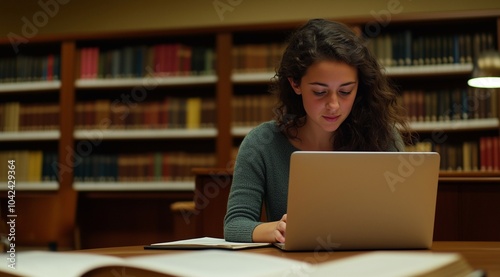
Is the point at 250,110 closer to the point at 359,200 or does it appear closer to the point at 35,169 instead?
the point at 35,169

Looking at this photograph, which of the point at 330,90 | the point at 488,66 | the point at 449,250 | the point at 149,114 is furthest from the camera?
the point at 149,114

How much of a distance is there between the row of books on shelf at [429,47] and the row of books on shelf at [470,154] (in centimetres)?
52

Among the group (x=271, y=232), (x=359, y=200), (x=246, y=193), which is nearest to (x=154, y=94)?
(x=246, y=193)

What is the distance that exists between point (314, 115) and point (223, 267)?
1.05 meters

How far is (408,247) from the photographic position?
1184 mm

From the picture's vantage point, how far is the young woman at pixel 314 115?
1617mm

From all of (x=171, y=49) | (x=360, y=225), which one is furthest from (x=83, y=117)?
(x=360, y=225)

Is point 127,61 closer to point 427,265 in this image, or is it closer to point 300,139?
point 300,139

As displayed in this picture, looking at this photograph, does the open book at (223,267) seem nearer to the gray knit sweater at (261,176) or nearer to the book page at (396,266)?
the book page at (396,266)

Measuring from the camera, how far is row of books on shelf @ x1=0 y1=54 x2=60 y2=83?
170 inches

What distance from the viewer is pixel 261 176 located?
172cm

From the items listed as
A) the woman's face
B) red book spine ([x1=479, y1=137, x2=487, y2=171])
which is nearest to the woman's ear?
the woman's face

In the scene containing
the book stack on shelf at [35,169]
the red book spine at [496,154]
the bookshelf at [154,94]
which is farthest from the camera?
the book stack on shelf at [35,169]

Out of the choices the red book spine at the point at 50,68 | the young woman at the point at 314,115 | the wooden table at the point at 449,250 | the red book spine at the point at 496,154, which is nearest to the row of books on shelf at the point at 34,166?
the red book spine at the point at 50,68
